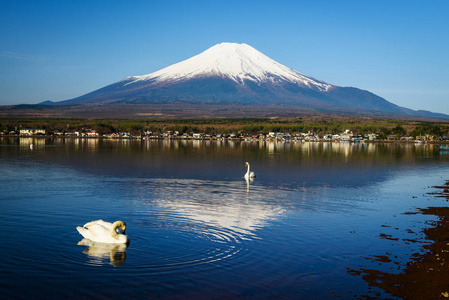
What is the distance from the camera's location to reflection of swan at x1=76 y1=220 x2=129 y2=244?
14325mm

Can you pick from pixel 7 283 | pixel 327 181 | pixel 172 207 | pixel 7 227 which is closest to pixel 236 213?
pixel 172 207

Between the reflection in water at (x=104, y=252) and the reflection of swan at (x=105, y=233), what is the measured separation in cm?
14

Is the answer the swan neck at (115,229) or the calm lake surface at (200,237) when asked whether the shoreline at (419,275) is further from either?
the swan neck at (115,229)

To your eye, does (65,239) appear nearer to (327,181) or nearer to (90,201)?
(90,201)

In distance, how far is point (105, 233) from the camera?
47.8 ft

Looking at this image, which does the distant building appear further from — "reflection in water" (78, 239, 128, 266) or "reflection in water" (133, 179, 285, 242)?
"reflection in water" (78, 239, 128, 266)

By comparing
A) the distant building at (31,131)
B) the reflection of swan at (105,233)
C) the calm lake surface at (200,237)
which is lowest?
the calm lake surface at (200,237)

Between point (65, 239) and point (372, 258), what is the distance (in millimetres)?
9058

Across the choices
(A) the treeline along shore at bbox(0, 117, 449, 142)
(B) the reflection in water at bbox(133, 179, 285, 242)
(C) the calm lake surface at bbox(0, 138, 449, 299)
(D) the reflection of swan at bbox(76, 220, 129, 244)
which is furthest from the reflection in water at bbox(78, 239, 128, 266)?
(A) the treeline along shore at bbox(0, 117, 449, 142)

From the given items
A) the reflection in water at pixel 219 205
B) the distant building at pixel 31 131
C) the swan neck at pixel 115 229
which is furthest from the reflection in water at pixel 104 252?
the distant building at pixel 31 131

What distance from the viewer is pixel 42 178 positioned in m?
31.5

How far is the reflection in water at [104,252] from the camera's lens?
42.5ft

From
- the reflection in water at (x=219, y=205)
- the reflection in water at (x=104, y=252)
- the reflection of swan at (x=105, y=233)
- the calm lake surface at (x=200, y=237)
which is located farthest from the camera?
the reflection in water at (x=219, y=205)

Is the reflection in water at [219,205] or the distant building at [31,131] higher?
the distant building at [31,131]
